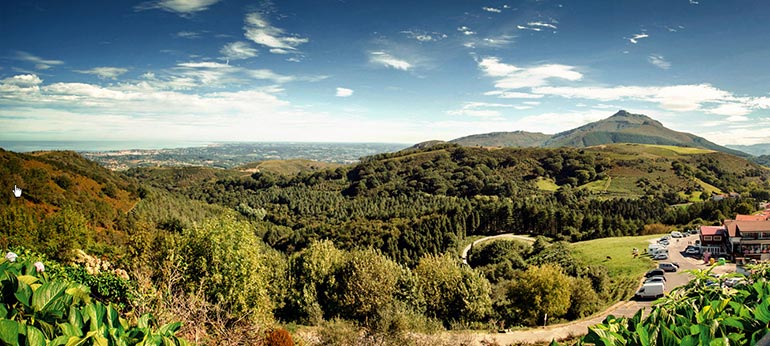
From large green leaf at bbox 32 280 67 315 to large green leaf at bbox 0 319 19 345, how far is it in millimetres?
647

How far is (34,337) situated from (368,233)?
65.0 meters

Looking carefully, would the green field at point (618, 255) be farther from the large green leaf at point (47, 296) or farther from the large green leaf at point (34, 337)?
the large green leaf at point (34, 337)

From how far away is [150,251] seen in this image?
66.9 feet

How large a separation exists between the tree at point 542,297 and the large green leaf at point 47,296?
2452cm

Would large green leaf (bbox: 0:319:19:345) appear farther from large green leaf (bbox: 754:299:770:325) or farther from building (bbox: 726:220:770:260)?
building (bbox: 726:220:770:260)

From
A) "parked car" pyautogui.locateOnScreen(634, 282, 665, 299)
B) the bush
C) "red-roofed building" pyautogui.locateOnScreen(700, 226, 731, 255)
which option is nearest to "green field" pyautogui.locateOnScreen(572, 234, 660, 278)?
"red-roofed building" pyautogui.locateOnScreen(700, 226, 731, 255)

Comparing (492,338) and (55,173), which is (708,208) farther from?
(55,173)

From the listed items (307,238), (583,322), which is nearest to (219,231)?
(583,322)

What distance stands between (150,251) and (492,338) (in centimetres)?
1922

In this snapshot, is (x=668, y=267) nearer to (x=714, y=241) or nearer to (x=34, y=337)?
(x=714, y=241)

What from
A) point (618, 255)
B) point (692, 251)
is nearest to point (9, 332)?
point (618, 255)

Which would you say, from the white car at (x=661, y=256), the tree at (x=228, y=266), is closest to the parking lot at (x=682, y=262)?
the white car at (x=661, y=256)

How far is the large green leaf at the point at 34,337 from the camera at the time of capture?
2.03 metres

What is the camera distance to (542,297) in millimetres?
23391
